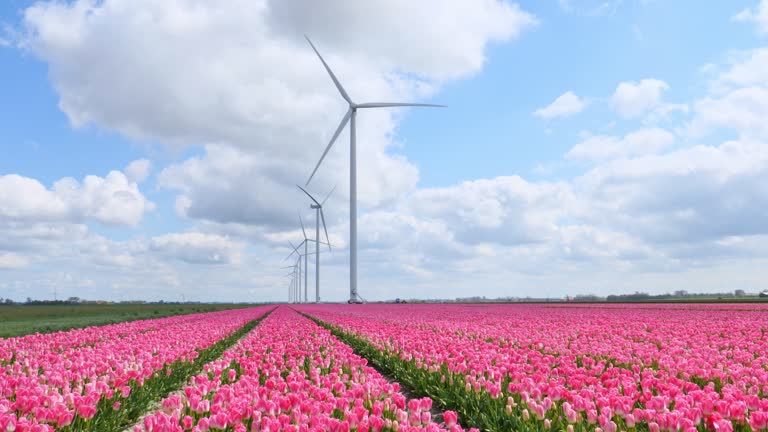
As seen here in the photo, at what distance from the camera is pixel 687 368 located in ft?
31.5

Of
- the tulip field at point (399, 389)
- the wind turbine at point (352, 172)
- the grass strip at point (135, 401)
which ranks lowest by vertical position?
the grass strip at point (135, 401)

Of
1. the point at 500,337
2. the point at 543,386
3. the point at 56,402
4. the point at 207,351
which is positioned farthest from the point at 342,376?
the point at 500,337

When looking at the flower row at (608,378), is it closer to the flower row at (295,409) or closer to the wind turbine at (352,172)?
the flower row at (295,409)

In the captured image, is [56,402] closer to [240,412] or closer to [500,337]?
[240,412]

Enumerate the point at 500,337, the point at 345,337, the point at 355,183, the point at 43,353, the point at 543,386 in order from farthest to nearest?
the point at 355,183 < the point at 345,337 < the point at 500,337 < the point at 43,353 < the point at 543,386

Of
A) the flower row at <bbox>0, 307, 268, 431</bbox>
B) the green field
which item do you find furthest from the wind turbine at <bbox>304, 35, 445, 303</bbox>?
the flower row at <bbox>0, 307, 268, 431</bbox>

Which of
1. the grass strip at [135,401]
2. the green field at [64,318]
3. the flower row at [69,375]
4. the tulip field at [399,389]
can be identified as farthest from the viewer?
the green field at [64,318]

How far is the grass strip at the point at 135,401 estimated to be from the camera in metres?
7.03

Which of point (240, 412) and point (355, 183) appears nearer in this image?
point (240, 412)

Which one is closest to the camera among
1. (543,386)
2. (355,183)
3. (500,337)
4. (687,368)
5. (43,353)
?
(543,386)

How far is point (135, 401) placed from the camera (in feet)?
28.8

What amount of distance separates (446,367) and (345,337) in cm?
972

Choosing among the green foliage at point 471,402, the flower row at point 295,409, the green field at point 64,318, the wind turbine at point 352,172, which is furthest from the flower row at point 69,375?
the wind turbine at point 352,172

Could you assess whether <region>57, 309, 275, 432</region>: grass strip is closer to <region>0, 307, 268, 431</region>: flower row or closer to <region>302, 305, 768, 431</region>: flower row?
<region>0, 307, 268, 431</region>: flower row
